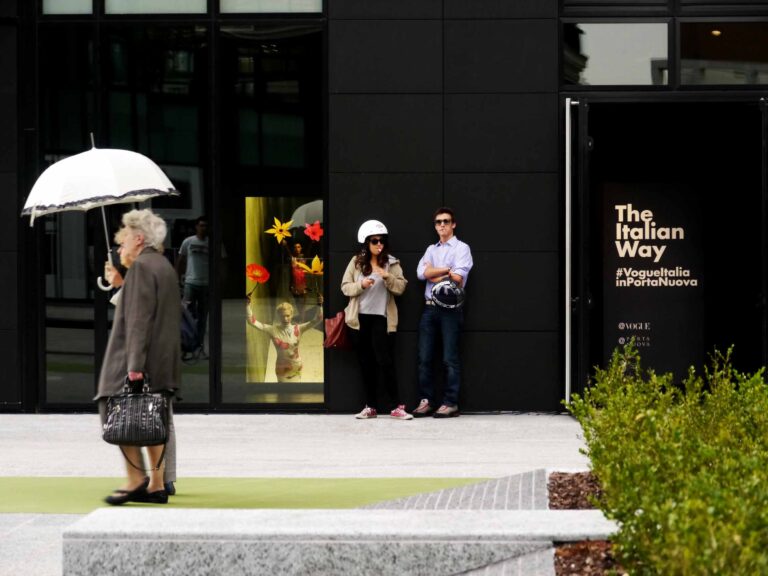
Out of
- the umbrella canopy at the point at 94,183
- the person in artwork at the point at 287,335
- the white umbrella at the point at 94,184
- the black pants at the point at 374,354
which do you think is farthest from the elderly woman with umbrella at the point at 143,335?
the person in artwork at the point at 287,335

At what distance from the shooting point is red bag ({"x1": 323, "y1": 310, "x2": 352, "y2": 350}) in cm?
1460

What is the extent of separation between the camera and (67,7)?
14906 millimetres

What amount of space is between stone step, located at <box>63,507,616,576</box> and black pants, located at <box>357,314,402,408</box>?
791 centimetres

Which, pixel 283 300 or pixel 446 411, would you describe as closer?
pixel 446 411

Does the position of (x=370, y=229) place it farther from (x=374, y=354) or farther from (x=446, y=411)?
(x=446, y=411)

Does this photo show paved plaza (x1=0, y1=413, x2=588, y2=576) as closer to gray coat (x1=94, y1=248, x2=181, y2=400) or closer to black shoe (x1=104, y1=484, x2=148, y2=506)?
black shoe (x1=104, y1=484, x2=148, y2=506)

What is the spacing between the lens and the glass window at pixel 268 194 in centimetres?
1480

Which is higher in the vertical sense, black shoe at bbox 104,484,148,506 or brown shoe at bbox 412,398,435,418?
black shoe at bbox 104,484,148,506

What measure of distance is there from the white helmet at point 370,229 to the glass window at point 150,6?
2802 mm

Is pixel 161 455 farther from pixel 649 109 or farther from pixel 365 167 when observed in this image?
pixel 649 109

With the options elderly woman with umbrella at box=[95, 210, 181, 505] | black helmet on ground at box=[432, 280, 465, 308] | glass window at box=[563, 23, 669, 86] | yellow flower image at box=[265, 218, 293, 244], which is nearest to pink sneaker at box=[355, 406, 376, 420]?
black helmet on ground at box=[432, 280, 465, 308]

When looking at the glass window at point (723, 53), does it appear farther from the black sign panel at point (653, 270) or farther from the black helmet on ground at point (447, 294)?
the black helmet on ground at point (447, 294)

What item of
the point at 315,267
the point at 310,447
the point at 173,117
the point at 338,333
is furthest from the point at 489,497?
the point at 173,117

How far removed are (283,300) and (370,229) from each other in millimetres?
1280
